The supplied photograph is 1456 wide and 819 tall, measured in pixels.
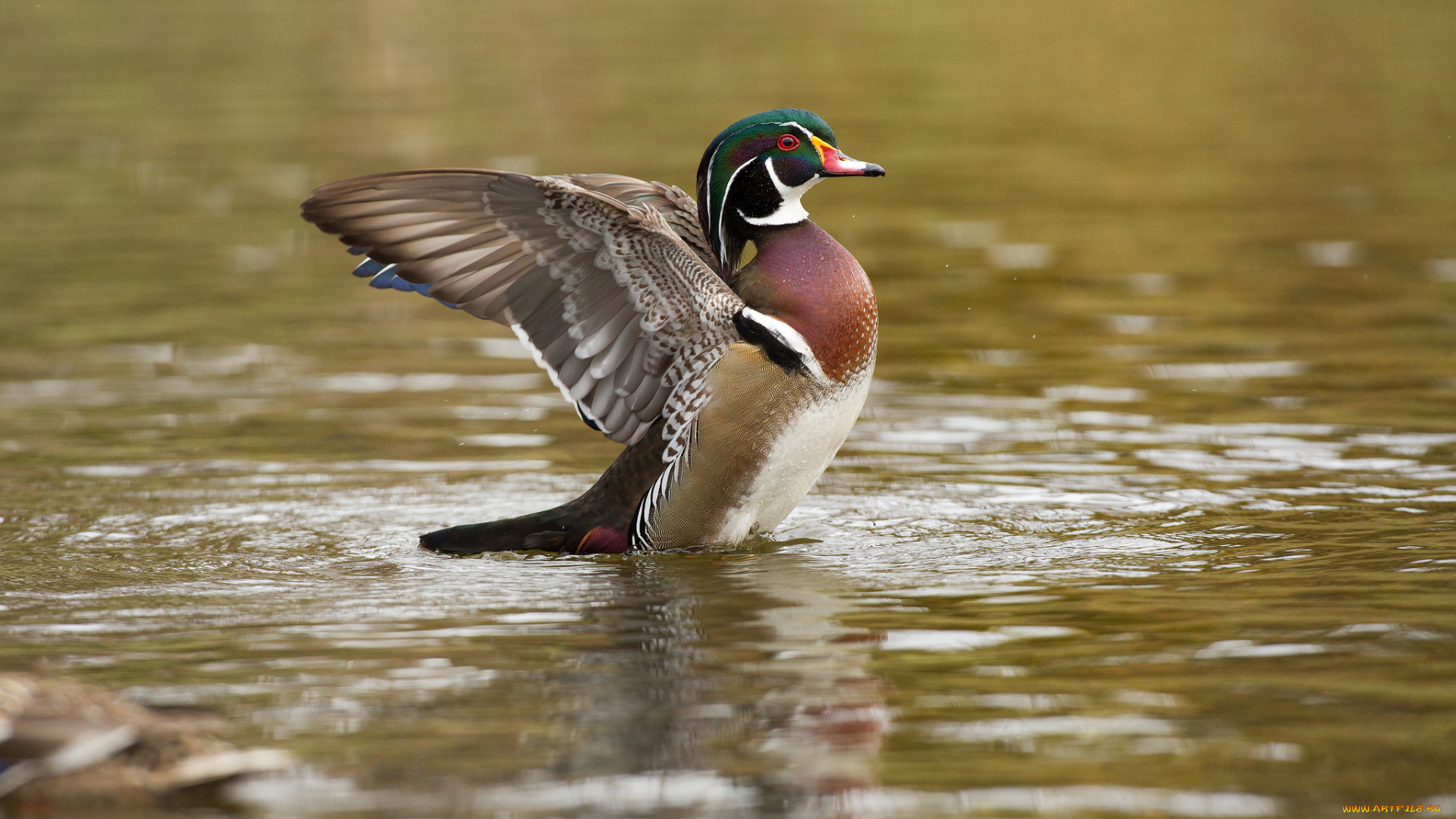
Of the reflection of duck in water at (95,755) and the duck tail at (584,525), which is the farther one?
the duck tail at (584,525)

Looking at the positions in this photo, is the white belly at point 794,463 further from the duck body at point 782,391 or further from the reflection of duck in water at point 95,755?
the reflection of duck in water at point 95,755

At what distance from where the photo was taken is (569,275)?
24.5ft

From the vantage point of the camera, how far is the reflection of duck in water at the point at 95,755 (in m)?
4.79

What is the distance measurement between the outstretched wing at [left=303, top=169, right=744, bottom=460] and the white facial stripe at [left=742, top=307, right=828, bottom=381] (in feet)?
0.45

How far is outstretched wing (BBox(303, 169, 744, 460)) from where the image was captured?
23.7 ft

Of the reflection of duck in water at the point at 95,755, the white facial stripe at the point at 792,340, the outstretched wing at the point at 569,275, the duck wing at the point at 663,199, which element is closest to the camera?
the reflection of duck in water at the point at 95,755

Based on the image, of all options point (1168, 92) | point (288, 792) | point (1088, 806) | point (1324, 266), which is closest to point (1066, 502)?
point (1088, 806)

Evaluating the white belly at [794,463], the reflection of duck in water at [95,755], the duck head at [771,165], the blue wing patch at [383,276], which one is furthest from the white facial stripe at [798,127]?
the reflection of duck in water at [95,755]

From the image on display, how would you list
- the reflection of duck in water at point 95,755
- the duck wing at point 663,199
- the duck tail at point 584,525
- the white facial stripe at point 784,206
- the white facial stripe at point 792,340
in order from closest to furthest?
the reflection of duck in water at point 95,755
the white facial stripe at point 792,340
the white facial stripe at point 784,206
the duck tail at point 584,525
the duck wing at point 663,199

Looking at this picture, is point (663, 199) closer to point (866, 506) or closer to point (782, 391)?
point (782, 391)

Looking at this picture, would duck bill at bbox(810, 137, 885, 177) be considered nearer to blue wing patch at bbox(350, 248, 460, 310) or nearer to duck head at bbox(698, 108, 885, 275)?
duck head at bbox(698, 108, 885, 275)

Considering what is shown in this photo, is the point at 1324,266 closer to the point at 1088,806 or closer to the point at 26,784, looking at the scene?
the point at 1088,806

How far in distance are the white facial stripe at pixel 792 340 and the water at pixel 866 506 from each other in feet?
2.70

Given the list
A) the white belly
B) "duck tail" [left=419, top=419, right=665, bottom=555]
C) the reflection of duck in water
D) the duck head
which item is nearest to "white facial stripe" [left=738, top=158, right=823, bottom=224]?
the duck head
